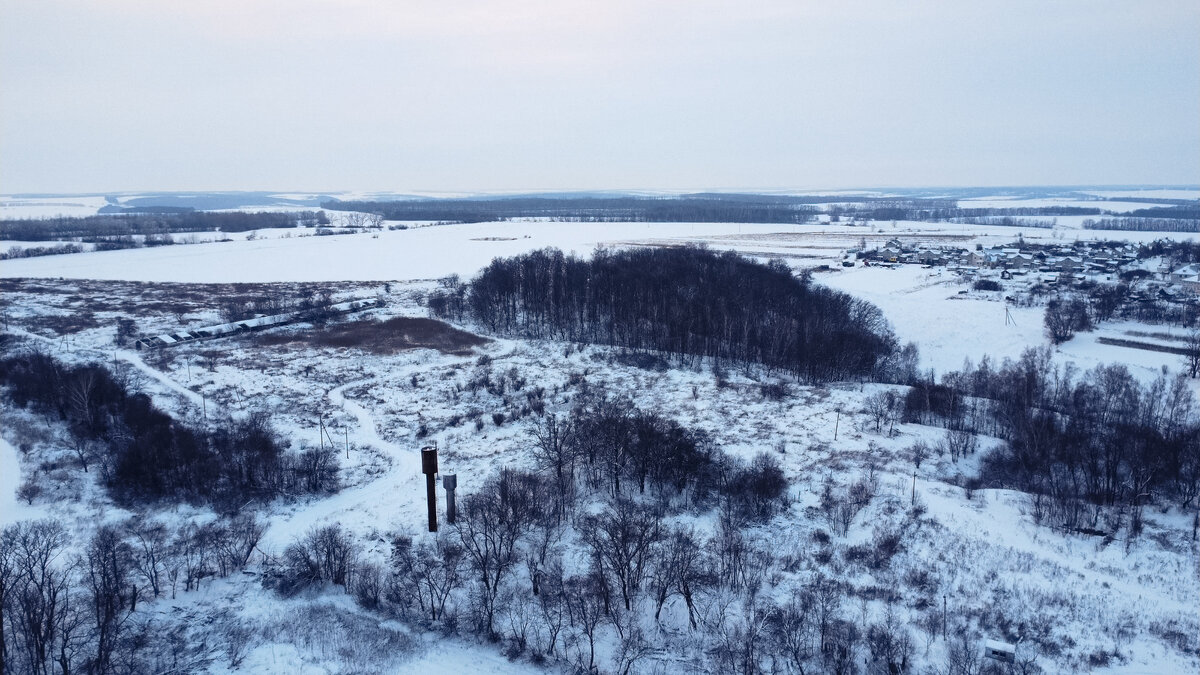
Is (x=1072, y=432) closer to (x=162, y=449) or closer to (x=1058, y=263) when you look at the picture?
(x=162, y=449)

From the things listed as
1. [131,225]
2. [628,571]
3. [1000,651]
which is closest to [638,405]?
[628,571]

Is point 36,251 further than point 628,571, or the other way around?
point 36,251

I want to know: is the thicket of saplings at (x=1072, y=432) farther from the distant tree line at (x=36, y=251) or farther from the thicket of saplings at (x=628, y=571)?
the distant tree line at (x=36, y=251)

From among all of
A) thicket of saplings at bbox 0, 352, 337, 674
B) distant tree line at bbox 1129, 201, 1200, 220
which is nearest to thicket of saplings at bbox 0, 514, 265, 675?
thicket of saplings at bbox 0, 352, 337, 674

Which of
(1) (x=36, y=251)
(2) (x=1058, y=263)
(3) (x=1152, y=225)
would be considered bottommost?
(2) (x=1058, y=263)

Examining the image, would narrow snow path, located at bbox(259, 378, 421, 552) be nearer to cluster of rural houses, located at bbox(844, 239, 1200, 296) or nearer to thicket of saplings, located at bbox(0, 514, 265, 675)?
thicket of saplings, located at bbox(0, 514, 265, 675)

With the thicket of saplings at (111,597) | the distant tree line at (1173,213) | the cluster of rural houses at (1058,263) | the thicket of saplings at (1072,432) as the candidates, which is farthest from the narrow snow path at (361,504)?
the distant tree line at (1173,213)
